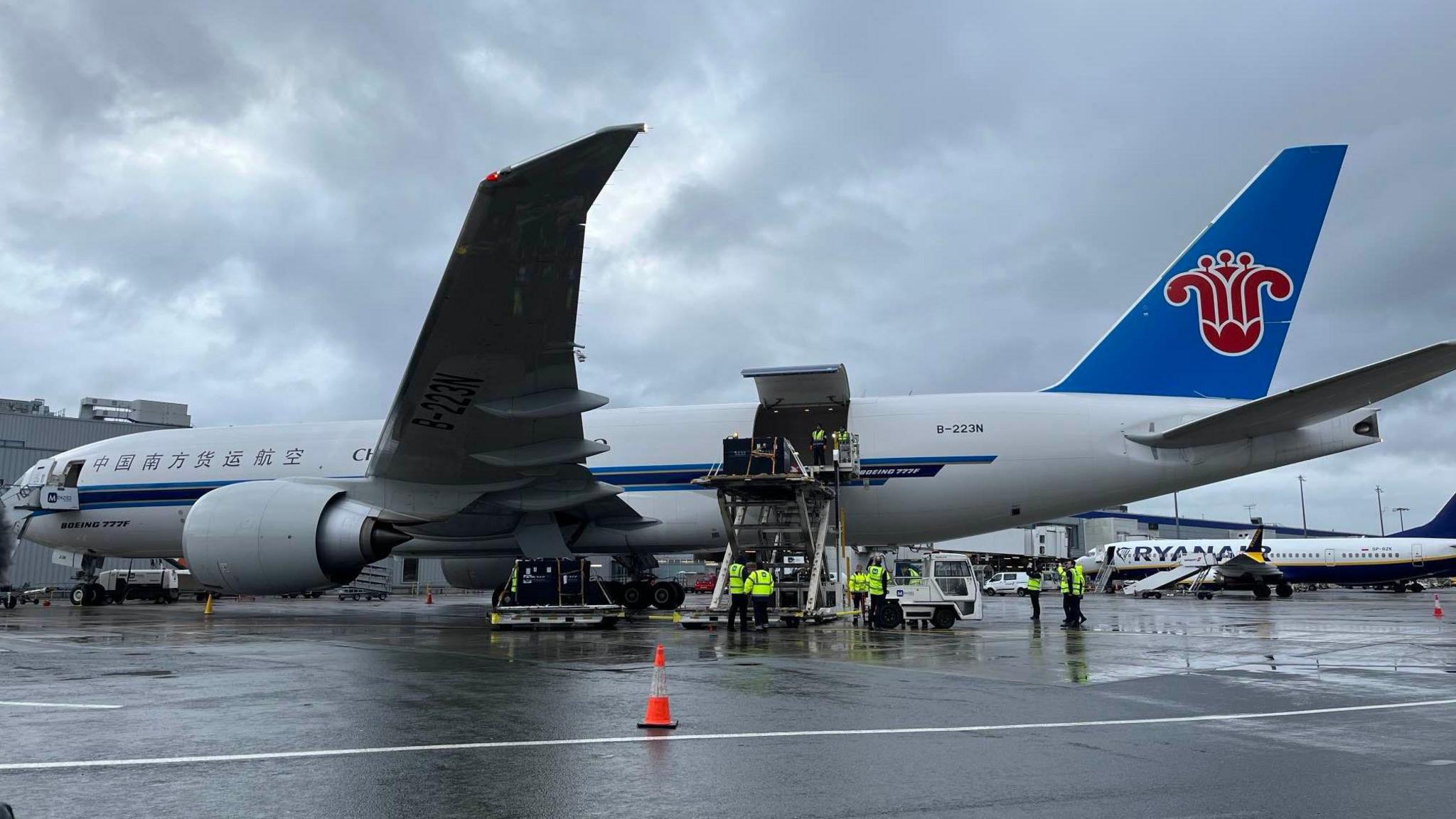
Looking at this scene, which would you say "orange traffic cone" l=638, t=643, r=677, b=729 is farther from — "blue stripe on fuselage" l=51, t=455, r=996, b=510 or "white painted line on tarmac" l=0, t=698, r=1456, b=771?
"blue stripe on fuselage" l=51, t=455, r=996, b=510

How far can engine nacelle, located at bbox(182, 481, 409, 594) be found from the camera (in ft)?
55.8

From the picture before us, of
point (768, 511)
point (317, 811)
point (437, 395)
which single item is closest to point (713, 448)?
point (768, 511)

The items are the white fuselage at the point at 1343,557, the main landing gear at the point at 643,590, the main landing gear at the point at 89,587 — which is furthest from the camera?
the white fuselage at the point at 1343,557

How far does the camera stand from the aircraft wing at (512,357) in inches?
476

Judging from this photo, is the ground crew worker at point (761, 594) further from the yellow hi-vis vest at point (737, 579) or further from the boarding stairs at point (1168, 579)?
the boarding stairs at point (1168, 579)

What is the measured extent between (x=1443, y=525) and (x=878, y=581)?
45.4 m

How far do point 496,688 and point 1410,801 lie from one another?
21.9ft

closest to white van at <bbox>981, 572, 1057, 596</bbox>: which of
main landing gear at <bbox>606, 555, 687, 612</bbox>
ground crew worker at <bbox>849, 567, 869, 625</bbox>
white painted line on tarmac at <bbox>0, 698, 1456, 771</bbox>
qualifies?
main landing gear at <bbox>606, 555, 687, 612</bbox>

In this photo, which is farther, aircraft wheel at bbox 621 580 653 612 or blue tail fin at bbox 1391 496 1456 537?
blue tail fin at bbox 1391 496 1456 537

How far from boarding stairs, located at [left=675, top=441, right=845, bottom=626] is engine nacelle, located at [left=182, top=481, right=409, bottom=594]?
5.63 m

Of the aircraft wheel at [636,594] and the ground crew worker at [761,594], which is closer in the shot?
the ground crew worker at [761,594]

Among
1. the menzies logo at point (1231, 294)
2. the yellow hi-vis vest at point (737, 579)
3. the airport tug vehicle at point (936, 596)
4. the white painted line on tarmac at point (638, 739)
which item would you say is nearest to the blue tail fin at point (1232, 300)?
the menzies logo at point (1231, 294)

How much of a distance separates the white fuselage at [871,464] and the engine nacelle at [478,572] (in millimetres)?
3136

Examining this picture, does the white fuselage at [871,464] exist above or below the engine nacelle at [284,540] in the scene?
above
